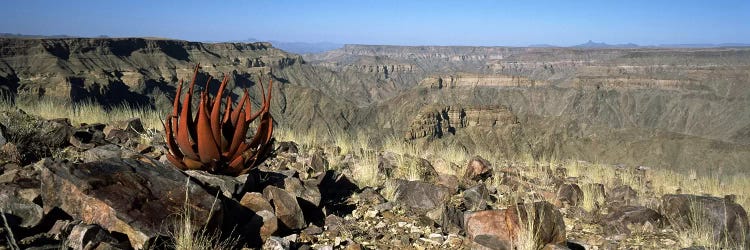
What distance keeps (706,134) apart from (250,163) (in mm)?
139328

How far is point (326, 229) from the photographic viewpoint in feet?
11.6

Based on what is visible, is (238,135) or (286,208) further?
(238,135)

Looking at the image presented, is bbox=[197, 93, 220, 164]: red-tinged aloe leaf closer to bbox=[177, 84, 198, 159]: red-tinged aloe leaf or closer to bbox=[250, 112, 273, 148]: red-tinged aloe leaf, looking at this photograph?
bbox=[177, 84, 198, 159]: red-tinged aloe leaf

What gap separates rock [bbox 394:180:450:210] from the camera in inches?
169

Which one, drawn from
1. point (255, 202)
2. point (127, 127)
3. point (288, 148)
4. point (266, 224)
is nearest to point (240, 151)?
point (255, 202)

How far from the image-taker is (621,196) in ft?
18.7

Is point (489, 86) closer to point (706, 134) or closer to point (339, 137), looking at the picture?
point (706, 134)

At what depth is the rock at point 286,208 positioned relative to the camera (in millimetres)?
3387

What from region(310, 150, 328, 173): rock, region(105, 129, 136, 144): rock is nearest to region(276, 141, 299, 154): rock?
region(310, 150, 328, 173): rock

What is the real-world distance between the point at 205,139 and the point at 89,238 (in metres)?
1.43

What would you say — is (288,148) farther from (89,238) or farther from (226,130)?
(89,238)

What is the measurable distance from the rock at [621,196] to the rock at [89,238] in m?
4.69

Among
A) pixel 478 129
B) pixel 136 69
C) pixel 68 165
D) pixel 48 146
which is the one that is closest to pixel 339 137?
pixel 48 146

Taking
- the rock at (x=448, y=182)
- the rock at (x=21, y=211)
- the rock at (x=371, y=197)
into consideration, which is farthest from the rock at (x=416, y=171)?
the rock at (x=21, y=211)
